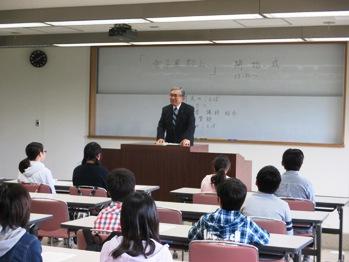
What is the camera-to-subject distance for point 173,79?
10.8 m

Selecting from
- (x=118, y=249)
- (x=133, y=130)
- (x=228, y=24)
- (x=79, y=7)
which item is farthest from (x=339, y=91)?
(x=118, y=249)

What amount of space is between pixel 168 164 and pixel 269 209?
2.81 m

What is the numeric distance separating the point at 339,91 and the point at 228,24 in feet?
7.11

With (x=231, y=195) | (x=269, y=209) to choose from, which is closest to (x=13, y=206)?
(x=231, y=195)

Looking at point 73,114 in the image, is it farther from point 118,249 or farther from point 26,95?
point 118,249

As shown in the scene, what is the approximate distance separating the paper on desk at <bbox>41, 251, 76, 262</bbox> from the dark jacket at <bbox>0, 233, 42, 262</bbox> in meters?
0.47

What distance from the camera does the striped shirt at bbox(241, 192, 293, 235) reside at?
4.11 metres

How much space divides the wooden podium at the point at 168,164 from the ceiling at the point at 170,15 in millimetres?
1684

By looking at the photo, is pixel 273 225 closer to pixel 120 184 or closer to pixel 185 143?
pixel 120 184

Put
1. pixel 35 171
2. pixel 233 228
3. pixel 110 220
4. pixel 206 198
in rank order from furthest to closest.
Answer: pixel 35 171, pixel 206 198, pixel 110 220, pixel 233 228

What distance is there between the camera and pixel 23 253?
2.45 meters

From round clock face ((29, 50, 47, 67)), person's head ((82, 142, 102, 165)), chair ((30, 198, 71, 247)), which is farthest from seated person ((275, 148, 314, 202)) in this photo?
round clock face ((29, 50, 47, 67))

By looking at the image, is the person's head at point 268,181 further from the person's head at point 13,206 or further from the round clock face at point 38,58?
the round clock face at point 38,58

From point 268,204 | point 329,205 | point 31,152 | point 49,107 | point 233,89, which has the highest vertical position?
point 233,89
